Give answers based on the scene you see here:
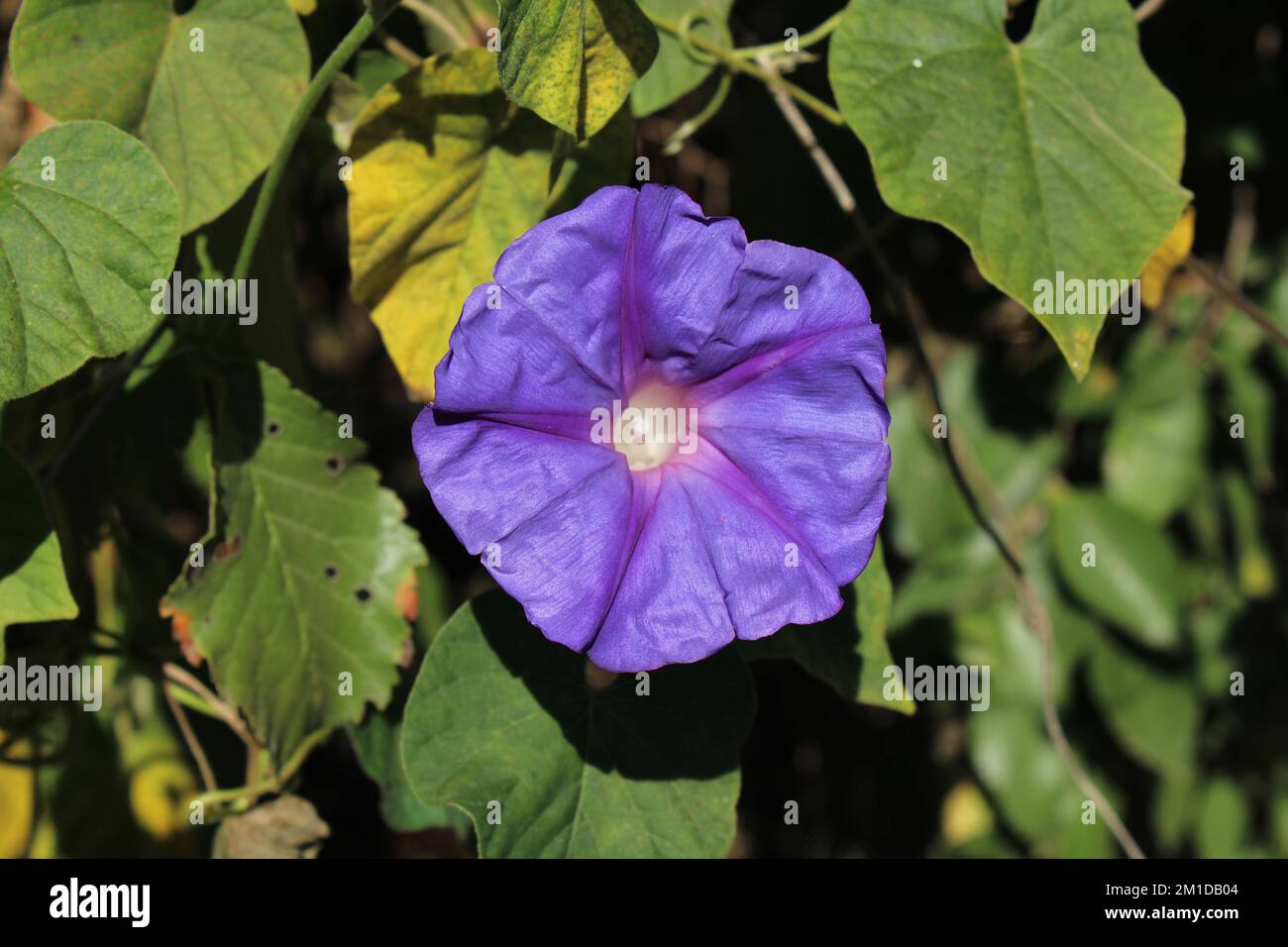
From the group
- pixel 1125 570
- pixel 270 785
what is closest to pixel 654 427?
pixel 270 785

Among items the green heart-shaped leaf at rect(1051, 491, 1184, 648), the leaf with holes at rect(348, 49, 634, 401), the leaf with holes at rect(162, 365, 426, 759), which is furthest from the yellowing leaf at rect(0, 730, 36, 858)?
the green heart-shaped leaf at rect(1051, 491, 1184, 648)

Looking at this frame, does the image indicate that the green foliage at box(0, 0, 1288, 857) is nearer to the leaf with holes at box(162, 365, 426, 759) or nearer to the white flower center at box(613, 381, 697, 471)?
the leaf with holes at box(162, 365, 426, 759)

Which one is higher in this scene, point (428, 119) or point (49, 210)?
point (428, 119)

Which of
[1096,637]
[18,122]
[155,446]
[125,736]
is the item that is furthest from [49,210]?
[1096,637]

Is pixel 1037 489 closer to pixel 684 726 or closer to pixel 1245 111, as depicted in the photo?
pixel 1245 111

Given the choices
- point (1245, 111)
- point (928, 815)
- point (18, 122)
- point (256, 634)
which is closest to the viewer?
point (256, 634)

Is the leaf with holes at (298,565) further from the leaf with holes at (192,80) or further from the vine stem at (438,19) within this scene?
the vine stem at (438,19)
